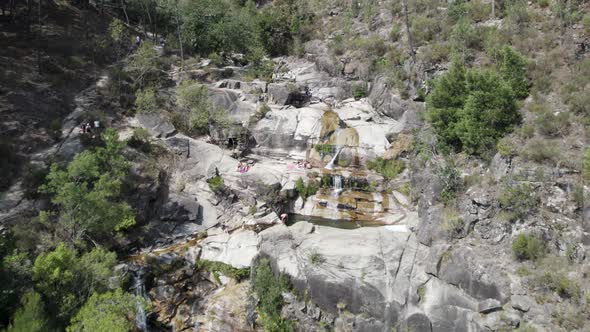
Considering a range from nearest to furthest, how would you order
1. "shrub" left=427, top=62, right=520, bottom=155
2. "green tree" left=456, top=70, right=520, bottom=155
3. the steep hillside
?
the steep hillside, "green tree" left=456, top=70, right=520, bottom=155, "shrub" left=427, top=62, right=520, bottom=155

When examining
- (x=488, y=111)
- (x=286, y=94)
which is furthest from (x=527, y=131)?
(x=286, y=94)

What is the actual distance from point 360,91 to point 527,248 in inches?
1178

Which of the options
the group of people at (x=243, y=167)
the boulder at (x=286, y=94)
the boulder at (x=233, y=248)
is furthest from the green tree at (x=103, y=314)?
the boulder at (x=286, y=94)

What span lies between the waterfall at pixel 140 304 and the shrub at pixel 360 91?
30854 millimetres

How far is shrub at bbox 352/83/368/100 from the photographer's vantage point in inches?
1734

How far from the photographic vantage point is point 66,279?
17.9 m

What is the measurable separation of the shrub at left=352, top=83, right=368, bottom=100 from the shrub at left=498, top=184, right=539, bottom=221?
26.6 metres

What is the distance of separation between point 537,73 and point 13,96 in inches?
1677

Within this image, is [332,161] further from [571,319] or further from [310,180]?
[571,319]

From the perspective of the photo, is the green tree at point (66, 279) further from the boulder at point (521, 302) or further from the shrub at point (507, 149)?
the shrub at point (507, 149)

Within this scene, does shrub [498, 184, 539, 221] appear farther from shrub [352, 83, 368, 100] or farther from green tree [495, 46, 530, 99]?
shrub [352, 83, 368, 100]

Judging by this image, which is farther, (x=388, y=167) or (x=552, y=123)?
(x=388, y=167)

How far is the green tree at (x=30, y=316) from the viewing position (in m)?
15.0

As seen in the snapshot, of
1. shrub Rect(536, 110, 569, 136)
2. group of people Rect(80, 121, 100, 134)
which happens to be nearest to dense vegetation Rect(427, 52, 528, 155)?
shrub Rect(536, 110, 569, 136)
